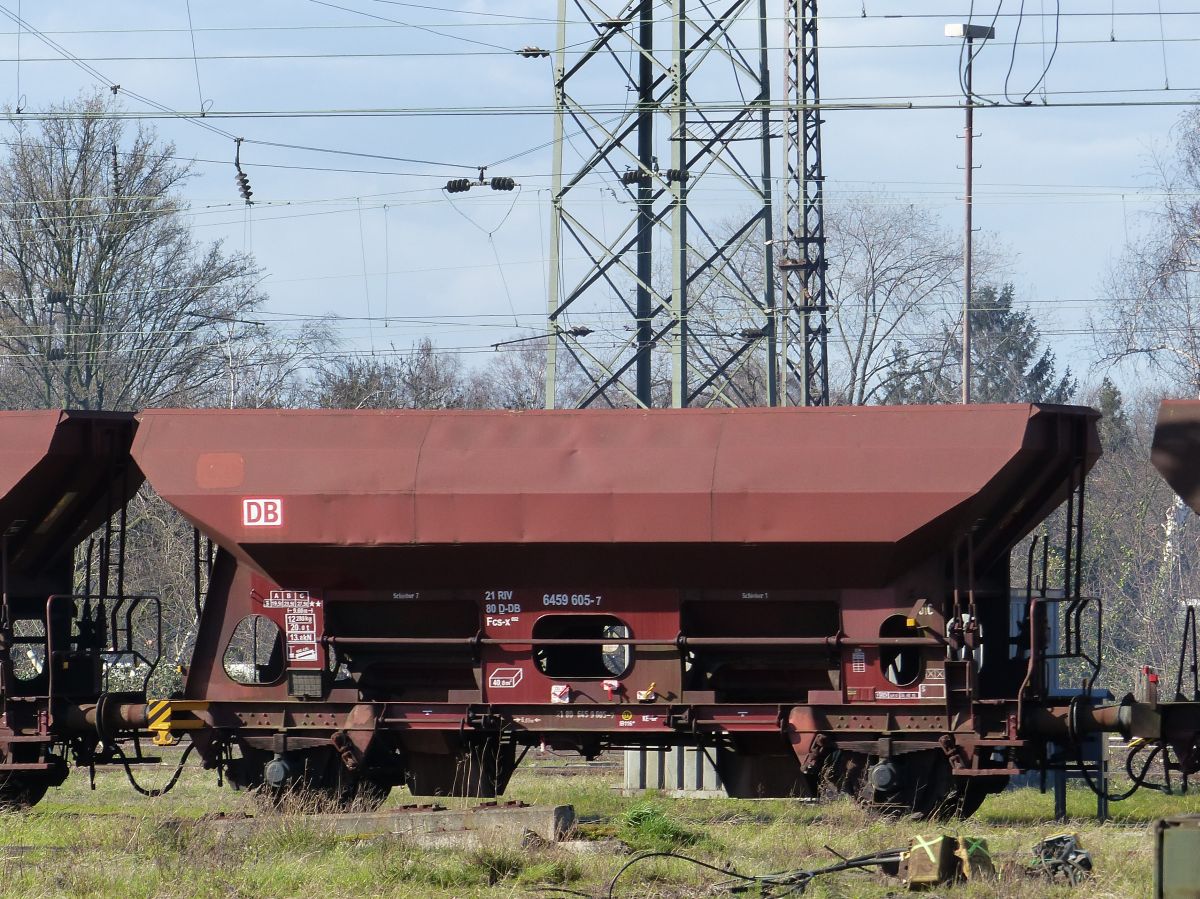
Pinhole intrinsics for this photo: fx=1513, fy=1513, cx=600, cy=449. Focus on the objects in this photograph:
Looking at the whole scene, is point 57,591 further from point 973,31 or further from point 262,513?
point 973,31

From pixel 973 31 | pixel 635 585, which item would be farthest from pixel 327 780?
pixel 973 31

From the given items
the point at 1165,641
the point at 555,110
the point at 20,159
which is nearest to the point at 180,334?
the point at 20,159

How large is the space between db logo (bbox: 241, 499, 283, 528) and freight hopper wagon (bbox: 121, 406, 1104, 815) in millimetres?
19

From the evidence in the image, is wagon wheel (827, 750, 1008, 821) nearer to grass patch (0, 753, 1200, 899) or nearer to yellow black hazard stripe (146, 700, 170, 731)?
grass patch (0, 753, 1200, 899)

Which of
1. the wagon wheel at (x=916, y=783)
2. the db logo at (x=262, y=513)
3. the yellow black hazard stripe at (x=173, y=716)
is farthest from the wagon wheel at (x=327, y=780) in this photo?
the wagon wheel at (x=916, y=783)

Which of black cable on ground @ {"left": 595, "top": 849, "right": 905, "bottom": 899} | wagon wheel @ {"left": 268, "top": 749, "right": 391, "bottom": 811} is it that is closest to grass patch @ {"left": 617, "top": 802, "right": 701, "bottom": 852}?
black cable on ground @ {"left": 595, "top": 849, "right": 905, "bottom": 899}

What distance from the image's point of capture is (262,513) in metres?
13.1

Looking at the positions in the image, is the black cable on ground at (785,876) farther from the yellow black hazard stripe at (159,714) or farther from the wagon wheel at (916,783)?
the yellow black hazard stripe at (159,714)

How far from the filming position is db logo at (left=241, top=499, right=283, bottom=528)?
1307 cm

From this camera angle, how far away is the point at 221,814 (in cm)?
1229

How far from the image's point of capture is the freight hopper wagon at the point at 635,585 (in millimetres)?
12492

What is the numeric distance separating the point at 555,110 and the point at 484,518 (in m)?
9.41

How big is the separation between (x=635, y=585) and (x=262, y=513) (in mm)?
3283

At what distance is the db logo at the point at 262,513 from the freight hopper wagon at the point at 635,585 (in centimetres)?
2
